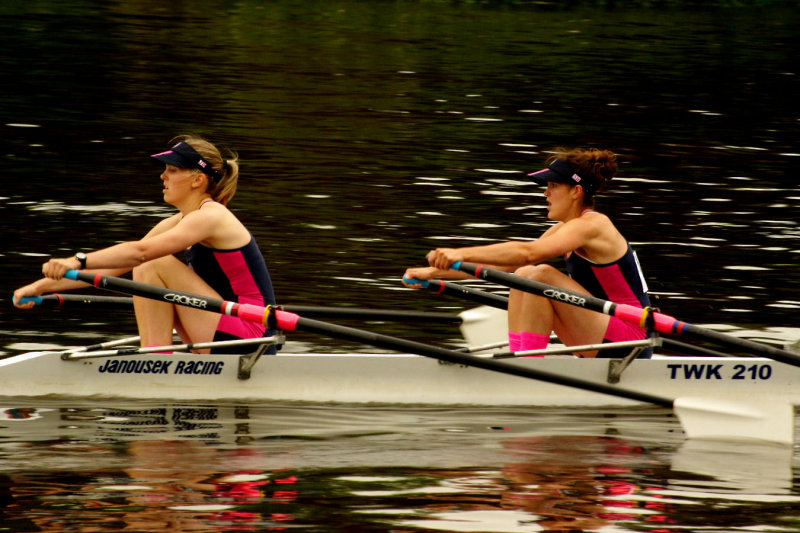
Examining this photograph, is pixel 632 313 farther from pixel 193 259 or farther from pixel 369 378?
pixel 193 259

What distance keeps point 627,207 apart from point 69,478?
10.4 metres

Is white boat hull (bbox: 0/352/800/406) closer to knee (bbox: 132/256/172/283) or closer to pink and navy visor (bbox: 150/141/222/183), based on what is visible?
knee (bbox: 132/256/172/283)

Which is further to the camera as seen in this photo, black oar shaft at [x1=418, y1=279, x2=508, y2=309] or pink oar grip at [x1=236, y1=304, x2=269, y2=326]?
black oar shaft at [x1=418, y1=279, x2=508, y2=309]

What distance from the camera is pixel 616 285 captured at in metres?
8.67

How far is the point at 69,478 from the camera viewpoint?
22.8ft

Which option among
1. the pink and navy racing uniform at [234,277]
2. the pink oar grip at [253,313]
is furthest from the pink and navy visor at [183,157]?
the pink oar grip at [253,313]

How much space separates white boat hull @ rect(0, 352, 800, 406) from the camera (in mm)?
8547

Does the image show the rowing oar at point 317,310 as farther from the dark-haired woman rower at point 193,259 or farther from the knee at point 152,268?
the knee at point 152,268

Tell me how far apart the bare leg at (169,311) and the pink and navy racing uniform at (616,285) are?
7.56 feet

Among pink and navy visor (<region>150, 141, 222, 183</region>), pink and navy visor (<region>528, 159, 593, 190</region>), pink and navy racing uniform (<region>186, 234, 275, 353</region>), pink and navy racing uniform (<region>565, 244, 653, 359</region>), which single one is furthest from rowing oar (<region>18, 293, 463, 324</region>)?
pink and navy visor (<region>528, 159, 593, 190</region>)

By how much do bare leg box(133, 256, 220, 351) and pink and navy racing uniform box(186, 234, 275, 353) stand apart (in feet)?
0.22

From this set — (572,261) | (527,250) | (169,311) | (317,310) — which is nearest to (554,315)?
(572,261)

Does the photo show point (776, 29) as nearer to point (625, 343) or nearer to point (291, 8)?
point (291, 8)

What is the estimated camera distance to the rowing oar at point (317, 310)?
8984mm
